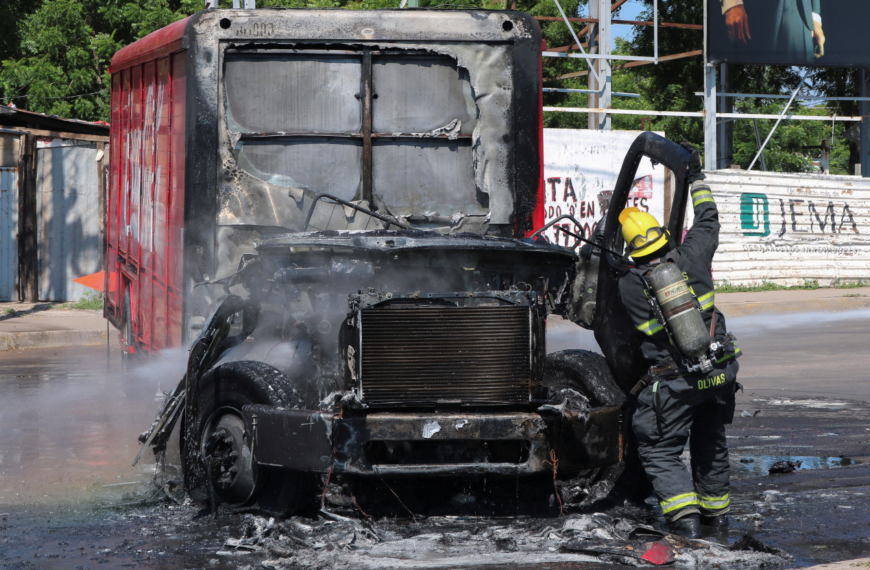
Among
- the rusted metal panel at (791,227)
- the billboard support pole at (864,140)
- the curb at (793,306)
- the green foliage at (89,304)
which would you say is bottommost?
the curb at (793,306)

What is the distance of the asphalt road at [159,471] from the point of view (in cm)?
469

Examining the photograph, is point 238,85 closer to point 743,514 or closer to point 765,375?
point 743,514

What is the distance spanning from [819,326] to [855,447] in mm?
7924

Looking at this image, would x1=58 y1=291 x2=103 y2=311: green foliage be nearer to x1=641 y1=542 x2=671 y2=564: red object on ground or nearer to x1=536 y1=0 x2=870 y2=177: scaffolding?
x1=536 y1=0 x2=870 y2=177: scaffolding

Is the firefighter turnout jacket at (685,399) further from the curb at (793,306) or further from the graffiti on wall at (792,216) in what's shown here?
the graffiti on wall at (792,216)

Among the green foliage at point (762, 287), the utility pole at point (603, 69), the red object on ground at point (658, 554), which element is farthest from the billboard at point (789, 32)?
the red object on ground at point (658, 554)

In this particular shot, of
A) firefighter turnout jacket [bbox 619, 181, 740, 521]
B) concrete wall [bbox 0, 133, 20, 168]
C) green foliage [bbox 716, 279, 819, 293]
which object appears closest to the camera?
firefighter turnout jacket [bbox 619, 181, 740, 521]

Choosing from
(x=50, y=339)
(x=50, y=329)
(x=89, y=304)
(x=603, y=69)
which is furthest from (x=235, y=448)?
(x=603, y=69)

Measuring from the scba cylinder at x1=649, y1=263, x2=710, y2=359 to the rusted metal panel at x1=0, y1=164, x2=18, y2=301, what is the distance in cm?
1363

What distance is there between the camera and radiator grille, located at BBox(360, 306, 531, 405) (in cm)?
470

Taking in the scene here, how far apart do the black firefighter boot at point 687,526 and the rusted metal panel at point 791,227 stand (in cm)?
1432

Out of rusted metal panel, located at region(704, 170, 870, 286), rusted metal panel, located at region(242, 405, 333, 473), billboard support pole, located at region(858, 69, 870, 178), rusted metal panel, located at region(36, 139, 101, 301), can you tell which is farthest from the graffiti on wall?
rusted metal panel, located at region(242, 405, 333, 473)

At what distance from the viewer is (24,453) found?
6.90m

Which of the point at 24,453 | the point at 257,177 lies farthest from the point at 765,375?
the point at 24,453
